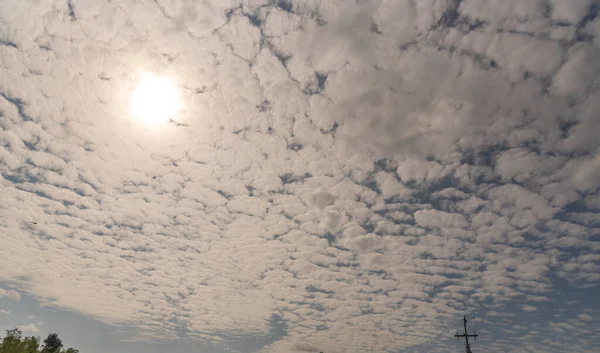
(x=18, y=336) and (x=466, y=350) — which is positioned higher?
(x=466, y=350)

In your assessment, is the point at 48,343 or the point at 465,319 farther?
the point at 48,343

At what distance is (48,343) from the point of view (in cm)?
9094

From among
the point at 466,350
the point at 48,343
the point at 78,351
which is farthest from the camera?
the point at 48,343

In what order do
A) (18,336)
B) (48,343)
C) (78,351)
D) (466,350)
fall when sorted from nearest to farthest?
(466,350) < (18,336) < (78,351) < (48,343)

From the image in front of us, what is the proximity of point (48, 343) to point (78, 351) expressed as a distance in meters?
31.1

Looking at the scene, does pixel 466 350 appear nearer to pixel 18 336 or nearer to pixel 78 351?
pixel 18 336

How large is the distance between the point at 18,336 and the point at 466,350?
72.2m

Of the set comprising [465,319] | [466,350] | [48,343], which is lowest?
[48,343]

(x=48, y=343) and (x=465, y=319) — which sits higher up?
(x=465, y=319)

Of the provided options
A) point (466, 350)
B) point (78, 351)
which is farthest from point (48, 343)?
point (466, 350)

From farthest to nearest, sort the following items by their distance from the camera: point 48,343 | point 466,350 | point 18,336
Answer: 1. point 48,343
2. point 18,336
3. point 466,350

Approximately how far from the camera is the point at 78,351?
70812 mm

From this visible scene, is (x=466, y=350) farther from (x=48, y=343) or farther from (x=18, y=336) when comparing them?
(x=48, y=343)

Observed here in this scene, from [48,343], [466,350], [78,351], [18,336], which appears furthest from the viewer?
[48,343]
